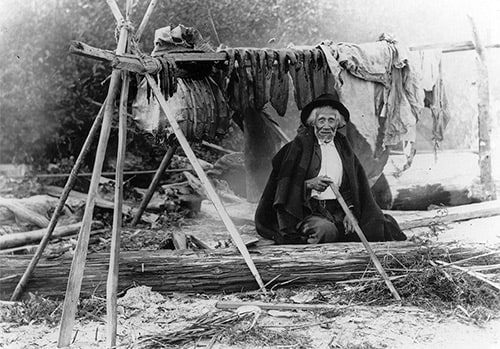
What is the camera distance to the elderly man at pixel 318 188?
6.02 m

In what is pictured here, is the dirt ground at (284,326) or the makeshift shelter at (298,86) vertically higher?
the makeshift shelter at (298,86)

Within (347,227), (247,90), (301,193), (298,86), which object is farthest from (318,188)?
(247,90)

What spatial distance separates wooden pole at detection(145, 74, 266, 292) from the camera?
474cm

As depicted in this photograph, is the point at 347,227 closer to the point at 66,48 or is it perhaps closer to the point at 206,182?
the point at 206,182

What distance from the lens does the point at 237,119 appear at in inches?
279

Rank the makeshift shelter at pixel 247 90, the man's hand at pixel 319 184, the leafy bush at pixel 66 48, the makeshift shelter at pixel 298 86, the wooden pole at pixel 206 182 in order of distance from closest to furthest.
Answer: the makeshift shelter at pixel 247 90 < the wooden pole at pixel 206 182 < the makeshift shelter at pixel 298 86 < the man's hand at pixel 319 184 < the leafy bush at pixel 66 48

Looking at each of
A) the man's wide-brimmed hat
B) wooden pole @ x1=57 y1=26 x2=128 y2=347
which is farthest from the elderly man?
wooden pole @ x1=57 y1=26 x2=128 y2=347

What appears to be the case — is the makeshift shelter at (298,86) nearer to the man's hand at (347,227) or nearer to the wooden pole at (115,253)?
the wooden pole at (115,253)

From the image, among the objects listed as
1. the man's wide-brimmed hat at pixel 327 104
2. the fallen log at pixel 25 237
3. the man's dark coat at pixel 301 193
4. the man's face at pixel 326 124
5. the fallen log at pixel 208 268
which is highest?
the man's wide-brimmed hat at pixel 327 104

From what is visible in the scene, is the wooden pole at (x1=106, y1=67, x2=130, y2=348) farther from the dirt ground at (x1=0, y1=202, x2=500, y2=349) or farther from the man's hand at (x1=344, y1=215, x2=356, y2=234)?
the man's hand at (x1=344, y1=215, x2=356, y2=234)

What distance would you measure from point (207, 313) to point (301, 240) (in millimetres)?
1867

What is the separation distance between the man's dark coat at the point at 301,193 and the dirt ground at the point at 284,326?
117cm

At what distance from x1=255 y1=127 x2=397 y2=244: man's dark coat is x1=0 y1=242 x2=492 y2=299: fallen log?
790 mm

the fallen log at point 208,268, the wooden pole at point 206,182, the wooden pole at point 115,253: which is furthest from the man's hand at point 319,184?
the wooden pole at point 115,253
